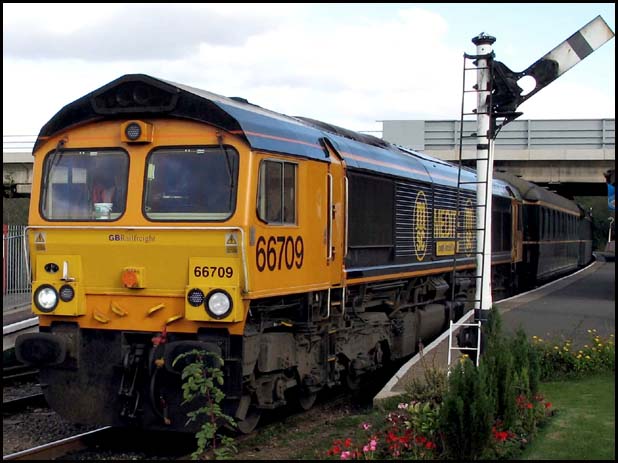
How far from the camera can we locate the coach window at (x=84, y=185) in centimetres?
860

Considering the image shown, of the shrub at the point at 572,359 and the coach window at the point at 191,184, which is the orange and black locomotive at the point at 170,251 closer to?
the coach window at the point at 191,184

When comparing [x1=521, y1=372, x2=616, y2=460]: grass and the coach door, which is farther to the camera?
the coach door

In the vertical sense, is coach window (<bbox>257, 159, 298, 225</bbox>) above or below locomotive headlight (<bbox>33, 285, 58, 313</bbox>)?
above

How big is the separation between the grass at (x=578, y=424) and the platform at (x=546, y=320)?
1.13 m

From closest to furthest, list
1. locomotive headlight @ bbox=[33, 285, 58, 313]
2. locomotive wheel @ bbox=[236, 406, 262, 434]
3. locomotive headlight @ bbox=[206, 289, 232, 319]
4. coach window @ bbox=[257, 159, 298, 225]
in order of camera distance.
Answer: locomotive headlight @ bbox=[206, 289, 232, 319] < coach window @ bbox=[257, 159, 298, 225] < locomotive headlight @ bbox=[33, 285, 58, 313] < locomotive wheel @ bbox=[236, 406, 262, 434]

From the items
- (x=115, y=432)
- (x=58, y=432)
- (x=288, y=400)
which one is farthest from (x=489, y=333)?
(x=58, y=432)

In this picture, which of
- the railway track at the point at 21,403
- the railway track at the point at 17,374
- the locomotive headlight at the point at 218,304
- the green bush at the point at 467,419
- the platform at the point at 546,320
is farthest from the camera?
the railway track at the point at 17,374

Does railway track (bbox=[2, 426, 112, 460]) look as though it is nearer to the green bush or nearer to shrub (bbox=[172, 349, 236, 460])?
shrub (bbox=[172, 349, 236, 460])

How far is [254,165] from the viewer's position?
8.23 meters

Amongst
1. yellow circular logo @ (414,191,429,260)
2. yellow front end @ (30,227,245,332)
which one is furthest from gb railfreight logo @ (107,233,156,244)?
yellow circular logo @ (414,191,429,260)

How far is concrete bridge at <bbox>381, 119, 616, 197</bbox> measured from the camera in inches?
1300

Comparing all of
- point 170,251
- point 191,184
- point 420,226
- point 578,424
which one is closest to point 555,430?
point 578,424

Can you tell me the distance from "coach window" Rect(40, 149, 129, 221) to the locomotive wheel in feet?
8.15

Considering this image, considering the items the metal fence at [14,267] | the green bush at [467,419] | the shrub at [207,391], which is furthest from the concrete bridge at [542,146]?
the green bush at [467,419]
